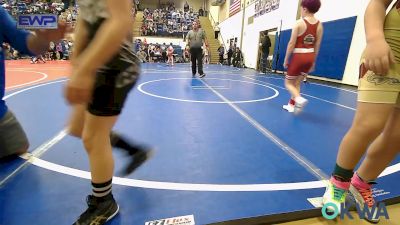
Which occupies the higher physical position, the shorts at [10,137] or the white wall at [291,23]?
the white wall at [291,23]

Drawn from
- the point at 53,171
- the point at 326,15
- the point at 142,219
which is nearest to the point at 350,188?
the point at 142,219

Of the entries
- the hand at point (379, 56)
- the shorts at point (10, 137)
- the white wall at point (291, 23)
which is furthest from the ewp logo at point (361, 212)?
the white wall at point (291, 23)

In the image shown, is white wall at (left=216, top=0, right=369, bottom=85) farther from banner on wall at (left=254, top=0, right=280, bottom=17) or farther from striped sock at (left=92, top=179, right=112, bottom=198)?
striped sock at (left=92, top=179, right=112, bottom=198)

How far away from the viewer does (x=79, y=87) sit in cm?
90

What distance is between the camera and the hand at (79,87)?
0.90 m

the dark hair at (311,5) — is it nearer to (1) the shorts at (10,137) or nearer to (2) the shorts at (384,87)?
(2) the shorts at (384,87)

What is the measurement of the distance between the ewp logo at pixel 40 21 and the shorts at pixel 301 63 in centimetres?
318

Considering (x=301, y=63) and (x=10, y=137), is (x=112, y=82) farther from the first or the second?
(x=301, y=63)

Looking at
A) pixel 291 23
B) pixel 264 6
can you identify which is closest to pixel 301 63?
pixel 291 23

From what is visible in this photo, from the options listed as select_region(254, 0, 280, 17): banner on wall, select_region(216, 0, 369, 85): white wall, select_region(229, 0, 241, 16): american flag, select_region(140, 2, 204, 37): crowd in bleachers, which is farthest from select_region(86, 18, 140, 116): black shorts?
select_region(140, 2, 204, 37): crowd in bleachers

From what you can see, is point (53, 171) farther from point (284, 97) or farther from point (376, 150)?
point (284, 97)

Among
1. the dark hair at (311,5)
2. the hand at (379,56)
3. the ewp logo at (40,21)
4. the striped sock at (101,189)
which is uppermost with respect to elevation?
the dark hair at (311,5)

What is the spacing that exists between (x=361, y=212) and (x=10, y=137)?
2.32 meters

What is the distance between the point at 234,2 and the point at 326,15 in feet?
36.1
